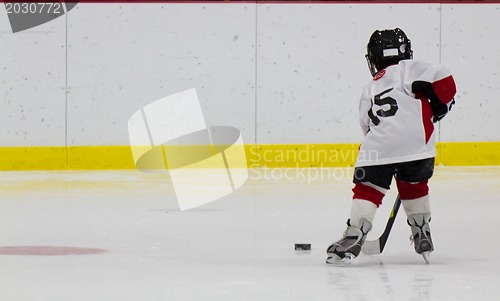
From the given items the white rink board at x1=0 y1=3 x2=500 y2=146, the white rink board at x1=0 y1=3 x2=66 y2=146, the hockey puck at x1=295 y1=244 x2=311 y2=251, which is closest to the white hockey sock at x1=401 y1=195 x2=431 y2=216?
the hockey puck at x1=295 y1=244 x2=311 y2=251

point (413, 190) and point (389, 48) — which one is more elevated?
point (389, 48)

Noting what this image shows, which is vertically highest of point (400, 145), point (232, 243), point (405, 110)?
point (405, 110)

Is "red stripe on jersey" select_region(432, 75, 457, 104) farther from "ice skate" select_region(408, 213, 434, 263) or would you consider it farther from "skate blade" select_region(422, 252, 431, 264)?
"skate blade" select_region(422, 252, 431, 264)

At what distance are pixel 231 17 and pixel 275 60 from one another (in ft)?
1.64

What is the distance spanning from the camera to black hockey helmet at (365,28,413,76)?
4426mm

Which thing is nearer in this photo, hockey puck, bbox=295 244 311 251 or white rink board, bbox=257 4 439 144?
hockey puck, bbox=295 244 311 251

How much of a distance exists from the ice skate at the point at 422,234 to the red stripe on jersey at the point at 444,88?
44 cm

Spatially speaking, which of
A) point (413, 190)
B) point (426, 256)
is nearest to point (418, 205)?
point (413, 190)

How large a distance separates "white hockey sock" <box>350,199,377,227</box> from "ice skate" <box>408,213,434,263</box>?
19cm

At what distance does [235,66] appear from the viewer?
947cm

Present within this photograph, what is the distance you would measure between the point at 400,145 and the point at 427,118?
0.50 ft

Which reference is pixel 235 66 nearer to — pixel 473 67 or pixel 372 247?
pixel 473 67

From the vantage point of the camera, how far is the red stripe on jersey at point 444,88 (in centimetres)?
428

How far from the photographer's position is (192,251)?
181 inches
